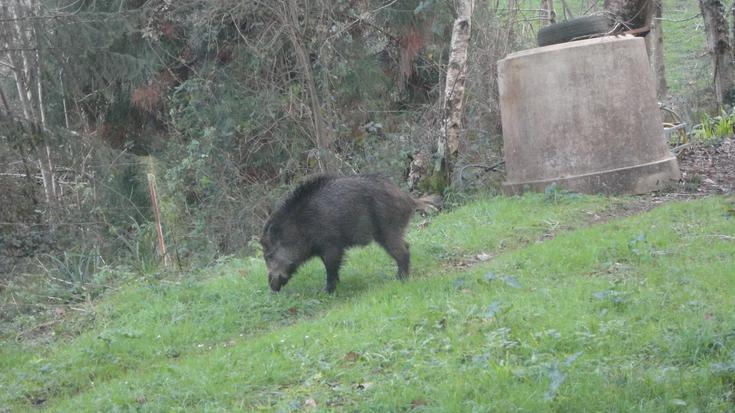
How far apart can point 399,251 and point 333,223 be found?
0.71 m

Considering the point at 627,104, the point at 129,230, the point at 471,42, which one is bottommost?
the point at 129,230

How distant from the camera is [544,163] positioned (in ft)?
38.7

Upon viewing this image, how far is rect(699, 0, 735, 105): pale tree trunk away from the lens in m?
16.6

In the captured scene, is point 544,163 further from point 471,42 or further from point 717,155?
point 471,42

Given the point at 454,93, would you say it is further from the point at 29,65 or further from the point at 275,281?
the point at 29,65

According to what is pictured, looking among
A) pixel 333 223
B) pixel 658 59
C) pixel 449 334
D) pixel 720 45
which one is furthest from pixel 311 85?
pixel 658 59

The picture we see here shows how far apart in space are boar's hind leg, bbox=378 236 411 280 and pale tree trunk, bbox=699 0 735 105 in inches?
393

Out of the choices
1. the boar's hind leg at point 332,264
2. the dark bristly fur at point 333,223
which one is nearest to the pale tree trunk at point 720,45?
the dark bristly fur at point 333,223

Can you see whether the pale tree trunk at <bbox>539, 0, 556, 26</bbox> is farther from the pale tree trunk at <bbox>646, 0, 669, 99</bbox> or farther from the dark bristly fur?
the dark bristly fur

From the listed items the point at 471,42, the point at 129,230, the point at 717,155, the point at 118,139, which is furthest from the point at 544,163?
the point at 118,139

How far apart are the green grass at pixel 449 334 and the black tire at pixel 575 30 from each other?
2.83 meters

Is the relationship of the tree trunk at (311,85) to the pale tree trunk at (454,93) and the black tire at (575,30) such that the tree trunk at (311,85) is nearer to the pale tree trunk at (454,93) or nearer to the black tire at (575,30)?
the pale tree trunk at (454,93)

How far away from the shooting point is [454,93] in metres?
13.0

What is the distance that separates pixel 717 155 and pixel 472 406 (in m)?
9.36
